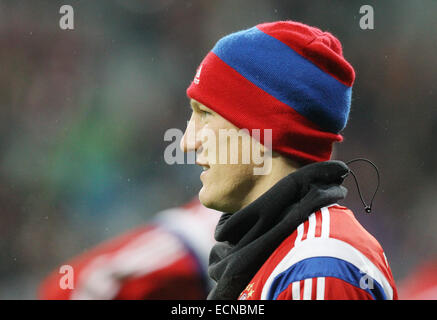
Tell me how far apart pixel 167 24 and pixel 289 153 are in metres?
2.51

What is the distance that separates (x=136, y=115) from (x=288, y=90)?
2412mm

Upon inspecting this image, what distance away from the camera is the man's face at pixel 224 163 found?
4.27 ft

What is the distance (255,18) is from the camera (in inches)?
139

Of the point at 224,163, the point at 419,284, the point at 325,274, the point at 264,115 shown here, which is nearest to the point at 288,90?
the point at 264,115

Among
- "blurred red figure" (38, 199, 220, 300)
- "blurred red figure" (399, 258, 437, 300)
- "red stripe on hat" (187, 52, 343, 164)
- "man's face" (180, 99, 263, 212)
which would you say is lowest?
"blurred red figure" (399, 258, 437, 300)

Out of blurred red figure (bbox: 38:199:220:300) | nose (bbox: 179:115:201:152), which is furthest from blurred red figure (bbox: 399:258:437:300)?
nose (bbox: 179:115:201:152)

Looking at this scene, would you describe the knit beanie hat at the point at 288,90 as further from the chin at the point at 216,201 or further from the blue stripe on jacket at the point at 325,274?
the blue stripe on jacket at the point at 325,274

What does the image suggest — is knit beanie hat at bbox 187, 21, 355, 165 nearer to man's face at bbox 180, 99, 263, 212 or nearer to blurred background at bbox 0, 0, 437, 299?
man's face at bbox 180, 99, 263, 212

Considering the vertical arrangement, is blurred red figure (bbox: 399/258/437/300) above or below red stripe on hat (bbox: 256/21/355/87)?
below

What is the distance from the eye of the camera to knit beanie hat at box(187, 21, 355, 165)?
1.29m

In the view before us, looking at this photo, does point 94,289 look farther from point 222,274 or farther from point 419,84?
point 419,84

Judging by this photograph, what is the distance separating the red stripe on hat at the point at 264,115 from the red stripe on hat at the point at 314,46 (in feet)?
0.39

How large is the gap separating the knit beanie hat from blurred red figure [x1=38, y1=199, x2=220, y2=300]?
138 centimetres

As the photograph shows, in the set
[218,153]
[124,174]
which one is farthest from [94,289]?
[218,153]
